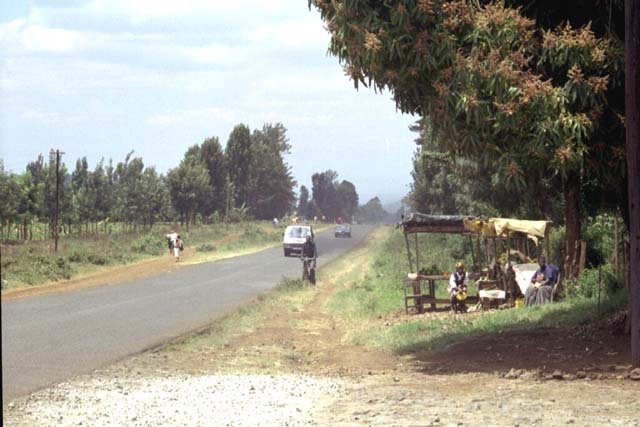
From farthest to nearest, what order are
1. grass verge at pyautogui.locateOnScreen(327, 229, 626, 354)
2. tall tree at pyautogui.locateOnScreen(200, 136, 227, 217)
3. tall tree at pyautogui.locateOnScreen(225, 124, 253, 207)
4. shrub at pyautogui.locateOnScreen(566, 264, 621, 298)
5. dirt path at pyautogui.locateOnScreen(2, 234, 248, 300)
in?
1. tall tree at pyautogui.locateOnScreen(225, 124, 253, 207)
2. tall tree at pyautogui.locateOnScreen(200, 136, 227, 217)
3. dirt path at pyautogui.locateOnScreen(2, 234, 248, 300)
4. shrub at pyautogui.locateOnScreen(566, 264, 621, 298)
5. grass verge at pyautogui.locateOnScreen(327, 229, 626, 354)

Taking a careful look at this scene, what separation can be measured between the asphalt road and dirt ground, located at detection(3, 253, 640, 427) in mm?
910

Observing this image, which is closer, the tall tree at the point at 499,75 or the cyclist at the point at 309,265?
the tall tree at the point at 499,75

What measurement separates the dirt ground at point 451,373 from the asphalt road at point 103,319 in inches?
35.8

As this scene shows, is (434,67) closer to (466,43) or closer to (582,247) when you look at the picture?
(466,43)

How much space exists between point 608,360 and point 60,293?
764 inches

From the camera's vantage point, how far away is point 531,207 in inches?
1123

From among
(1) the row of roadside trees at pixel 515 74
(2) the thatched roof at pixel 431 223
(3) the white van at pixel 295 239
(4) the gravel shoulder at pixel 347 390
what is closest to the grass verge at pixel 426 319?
(4) the gravel shoulder at pixel 347 390

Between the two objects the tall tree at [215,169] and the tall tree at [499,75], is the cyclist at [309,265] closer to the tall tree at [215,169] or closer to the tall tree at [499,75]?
the tall tree at [499,75]

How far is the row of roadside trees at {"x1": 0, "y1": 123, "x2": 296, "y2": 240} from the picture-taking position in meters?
58.2

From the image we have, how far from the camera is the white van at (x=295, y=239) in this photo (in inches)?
2048

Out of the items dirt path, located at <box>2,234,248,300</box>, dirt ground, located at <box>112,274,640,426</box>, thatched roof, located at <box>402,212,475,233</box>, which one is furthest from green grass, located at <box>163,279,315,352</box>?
dirt path, located at <box>2,234,248,300</box>

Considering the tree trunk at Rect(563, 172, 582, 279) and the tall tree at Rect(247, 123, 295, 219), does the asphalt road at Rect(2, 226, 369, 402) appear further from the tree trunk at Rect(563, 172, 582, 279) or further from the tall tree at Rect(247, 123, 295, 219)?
the tall tree at Rect(247, 123, 295, 219)

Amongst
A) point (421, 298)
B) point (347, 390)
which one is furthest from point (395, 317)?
point (347, 390)

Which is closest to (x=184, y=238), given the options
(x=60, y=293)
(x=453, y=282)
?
(x=60, y=293)
